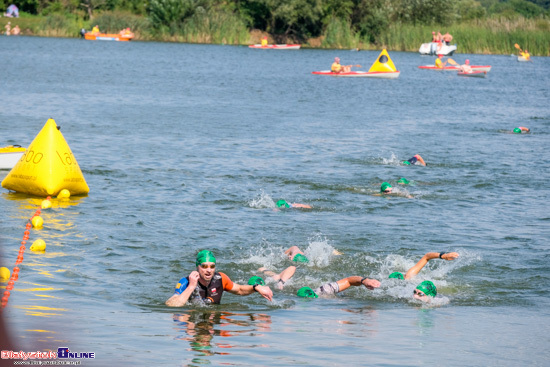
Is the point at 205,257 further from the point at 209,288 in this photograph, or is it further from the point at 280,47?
the point at 280,47

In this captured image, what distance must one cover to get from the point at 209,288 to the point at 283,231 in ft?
15.9

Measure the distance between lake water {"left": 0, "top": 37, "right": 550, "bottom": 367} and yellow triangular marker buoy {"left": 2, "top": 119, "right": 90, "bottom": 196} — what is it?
35 cm

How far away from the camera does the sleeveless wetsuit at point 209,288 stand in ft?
32.0

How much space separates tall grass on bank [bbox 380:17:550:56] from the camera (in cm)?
7862

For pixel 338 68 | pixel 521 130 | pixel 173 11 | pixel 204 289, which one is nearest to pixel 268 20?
pixel 173 11

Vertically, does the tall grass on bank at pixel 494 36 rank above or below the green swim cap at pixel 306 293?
above

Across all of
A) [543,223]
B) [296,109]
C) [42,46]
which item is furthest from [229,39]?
[543,223]

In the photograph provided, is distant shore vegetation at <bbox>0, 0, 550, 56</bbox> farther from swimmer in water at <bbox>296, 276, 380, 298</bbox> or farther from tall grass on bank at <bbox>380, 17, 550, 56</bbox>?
swimmer in water at <bbox>296, 276, 380, 298</bbox>

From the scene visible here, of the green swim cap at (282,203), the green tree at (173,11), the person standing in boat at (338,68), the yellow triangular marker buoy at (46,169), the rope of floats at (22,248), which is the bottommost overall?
the green swim cap at (282,203)

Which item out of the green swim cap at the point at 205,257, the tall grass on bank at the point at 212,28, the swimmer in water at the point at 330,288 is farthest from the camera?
the tall grass on bank at the point at 212,28

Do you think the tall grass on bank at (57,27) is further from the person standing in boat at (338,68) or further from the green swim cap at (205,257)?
the green swim cap at (205,257)

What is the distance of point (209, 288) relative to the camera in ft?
32.1

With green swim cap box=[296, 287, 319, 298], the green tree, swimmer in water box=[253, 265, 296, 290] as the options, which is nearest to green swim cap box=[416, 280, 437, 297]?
green swim cap box=[296, 287, 319, 298]

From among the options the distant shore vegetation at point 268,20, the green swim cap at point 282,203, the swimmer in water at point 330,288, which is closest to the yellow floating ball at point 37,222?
the green swim cap at point 282,203
